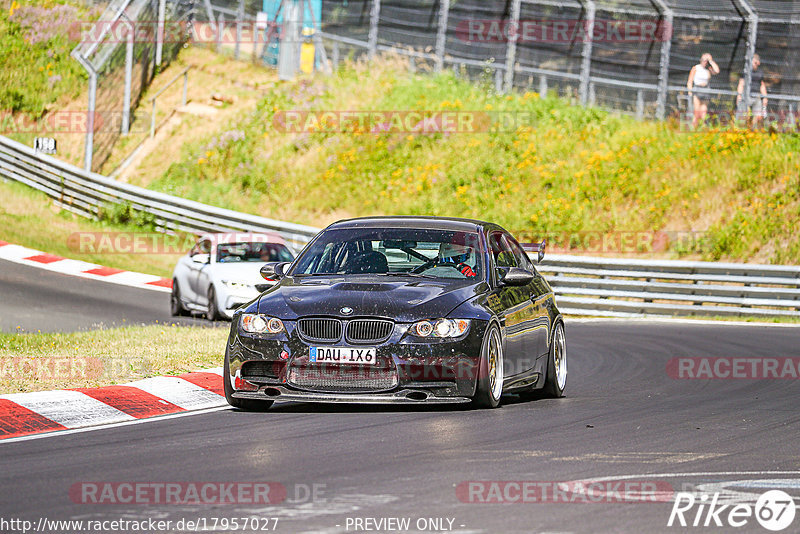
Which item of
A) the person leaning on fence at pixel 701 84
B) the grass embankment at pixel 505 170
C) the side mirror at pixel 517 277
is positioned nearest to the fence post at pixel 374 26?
the grass embankment at pixel 505 170

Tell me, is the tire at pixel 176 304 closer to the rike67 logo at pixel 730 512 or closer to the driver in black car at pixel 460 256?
the driver in black car at pixel 460 256

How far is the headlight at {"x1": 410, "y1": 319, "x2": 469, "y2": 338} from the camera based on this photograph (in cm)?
969

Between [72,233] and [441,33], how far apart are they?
33.1ft

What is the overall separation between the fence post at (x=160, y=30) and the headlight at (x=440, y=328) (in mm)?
29379

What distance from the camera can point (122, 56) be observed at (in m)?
36.3

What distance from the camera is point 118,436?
874 centimetres

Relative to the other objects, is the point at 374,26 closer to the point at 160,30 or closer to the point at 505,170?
the point at 505,170

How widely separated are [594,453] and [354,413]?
2.38m

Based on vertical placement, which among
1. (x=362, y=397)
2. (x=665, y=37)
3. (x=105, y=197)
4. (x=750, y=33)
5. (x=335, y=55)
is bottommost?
(x=105, y=197)

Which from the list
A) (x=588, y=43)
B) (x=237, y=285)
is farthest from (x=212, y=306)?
(x=588, y=43)

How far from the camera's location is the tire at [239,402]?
1011 centimetres

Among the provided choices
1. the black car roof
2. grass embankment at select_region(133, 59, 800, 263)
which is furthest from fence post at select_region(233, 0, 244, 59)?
the black car roof

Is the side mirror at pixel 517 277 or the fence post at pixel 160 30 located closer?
the side mirror at pixel 517 277

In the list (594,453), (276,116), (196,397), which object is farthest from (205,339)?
(276,116)
